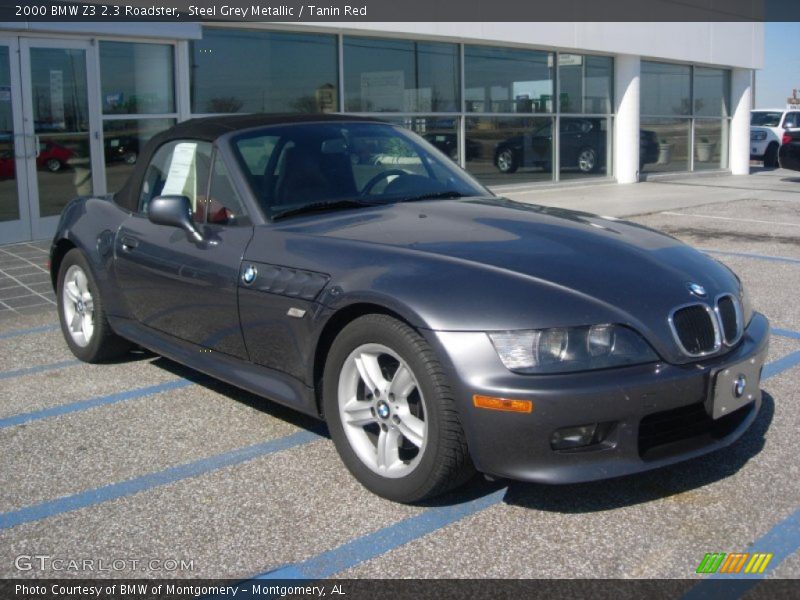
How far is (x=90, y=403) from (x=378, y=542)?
234cm

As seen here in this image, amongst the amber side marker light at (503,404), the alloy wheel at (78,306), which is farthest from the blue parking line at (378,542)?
the alloy wheel at (78,306)

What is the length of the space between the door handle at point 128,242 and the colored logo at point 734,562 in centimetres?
331

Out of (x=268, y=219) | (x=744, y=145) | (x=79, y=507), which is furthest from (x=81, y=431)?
(x=744, y=145)

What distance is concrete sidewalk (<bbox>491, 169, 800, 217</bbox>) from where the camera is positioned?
15242 mm

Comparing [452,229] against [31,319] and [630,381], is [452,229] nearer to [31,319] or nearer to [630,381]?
[630,381]

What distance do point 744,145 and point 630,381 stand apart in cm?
2282

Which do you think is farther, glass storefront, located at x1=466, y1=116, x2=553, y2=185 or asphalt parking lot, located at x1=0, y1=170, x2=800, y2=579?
glass storefront, located at x1=466, y1=116, x2=553, y2=185

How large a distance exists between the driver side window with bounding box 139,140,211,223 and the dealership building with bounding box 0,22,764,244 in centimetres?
604

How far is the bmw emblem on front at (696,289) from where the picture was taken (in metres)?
3.65

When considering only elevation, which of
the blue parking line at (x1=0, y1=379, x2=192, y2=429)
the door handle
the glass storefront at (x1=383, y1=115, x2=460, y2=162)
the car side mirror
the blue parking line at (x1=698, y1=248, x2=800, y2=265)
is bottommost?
the blue parking line at (x1=0, y1=379, x2=192, y2=429)

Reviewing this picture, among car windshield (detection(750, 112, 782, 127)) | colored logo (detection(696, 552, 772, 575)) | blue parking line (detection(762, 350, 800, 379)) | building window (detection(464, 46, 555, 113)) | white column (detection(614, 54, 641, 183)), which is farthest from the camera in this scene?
car windshield (detection(750, 112, 782, 127))

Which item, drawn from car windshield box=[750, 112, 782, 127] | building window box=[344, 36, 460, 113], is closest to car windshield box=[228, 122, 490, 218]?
building window box=[344, 36, 460, 113]

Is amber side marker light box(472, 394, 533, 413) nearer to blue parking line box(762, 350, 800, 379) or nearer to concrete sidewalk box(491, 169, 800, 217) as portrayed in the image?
blue parking line box(762, 350, 800, 379)

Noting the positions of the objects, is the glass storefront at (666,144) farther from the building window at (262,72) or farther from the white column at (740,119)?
the building window at (262,72)
